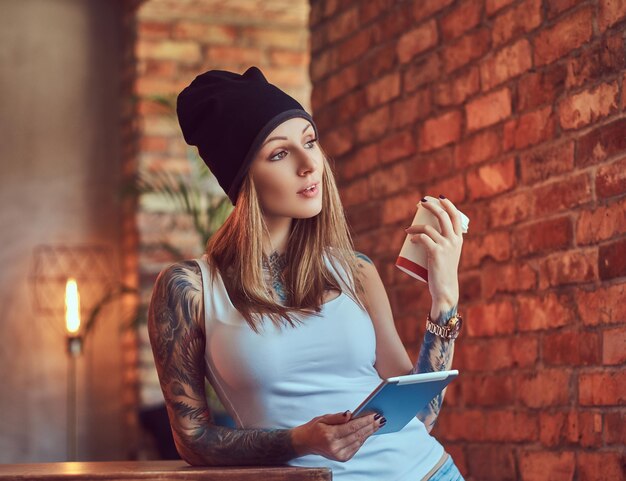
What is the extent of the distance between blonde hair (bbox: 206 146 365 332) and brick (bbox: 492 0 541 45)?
2.91 feet

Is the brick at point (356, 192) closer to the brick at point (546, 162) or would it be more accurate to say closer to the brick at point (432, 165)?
the brick at point (432, 165)

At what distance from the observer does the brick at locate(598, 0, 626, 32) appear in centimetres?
234

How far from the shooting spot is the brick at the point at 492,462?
9.29 feet

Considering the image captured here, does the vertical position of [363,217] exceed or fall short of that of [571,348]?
it exceeds it

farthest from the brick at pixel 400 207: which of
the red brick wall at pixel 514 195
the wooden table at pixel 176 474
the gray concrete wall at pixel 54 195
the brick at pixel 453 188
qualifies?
the gray concrete wall at pixel 54 195

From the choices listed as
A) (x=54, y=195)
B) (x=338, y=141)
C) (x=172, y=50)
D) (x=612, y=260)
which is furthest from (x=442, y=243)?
(x=54, y=195)

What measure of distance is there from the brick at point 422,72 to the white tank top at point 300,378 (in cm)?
136

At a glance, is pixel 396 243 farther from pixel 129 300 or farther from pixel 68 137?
pixel 68 137

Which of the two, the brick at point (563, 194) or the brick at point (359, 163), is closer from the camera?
the brick at point (563, 194)

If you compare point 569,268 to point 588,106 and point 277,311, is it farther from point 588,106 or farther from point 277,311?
point 277,311

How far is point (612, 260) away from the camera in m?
2.40

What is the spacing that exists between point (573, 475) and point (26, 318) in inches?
148

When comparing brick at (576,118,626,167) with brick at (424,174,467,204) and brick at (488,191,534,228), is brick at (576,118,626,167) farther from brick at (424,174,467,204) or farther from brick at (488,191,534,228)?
brick at (424,174,467,204)

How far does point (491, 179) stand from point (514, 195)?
119mm
